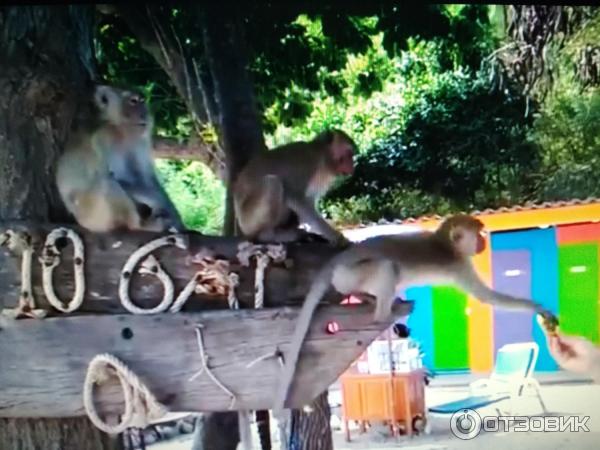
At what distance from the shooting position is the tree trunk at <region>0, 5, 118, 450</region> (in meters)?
1.58

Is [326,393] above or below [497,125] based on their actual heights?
below

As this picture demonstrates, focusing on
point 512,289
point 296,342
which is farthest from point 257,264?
point 512,289

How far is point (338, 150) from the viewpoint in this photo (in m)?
1.62

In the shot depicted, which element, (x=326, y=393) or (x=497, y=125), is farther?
(x=497, y=125)

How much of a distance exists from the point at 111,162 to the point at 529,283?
641mm

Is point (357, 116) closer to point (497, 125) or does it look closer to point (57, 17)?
point (497, 125)

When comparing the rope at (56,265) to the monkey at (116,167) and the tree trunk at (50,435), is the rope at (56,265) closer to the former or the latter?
the monkey at (116,167)

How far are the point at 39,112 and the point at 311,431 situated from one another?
23.9 inches

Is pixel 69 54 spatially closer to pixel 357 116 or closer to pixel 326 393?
pixel 357 116

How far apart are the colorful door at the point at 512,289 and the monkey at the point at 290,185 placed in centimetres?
23

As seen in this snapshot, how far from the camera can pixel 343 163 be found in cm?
162

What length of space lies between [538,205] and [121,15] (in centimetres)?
68

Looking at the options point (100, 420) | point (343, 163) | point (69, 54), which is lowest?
point (100, 420)

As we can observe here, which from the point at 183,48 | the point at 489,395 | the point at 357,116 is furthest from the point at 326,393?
the point at 183,48
